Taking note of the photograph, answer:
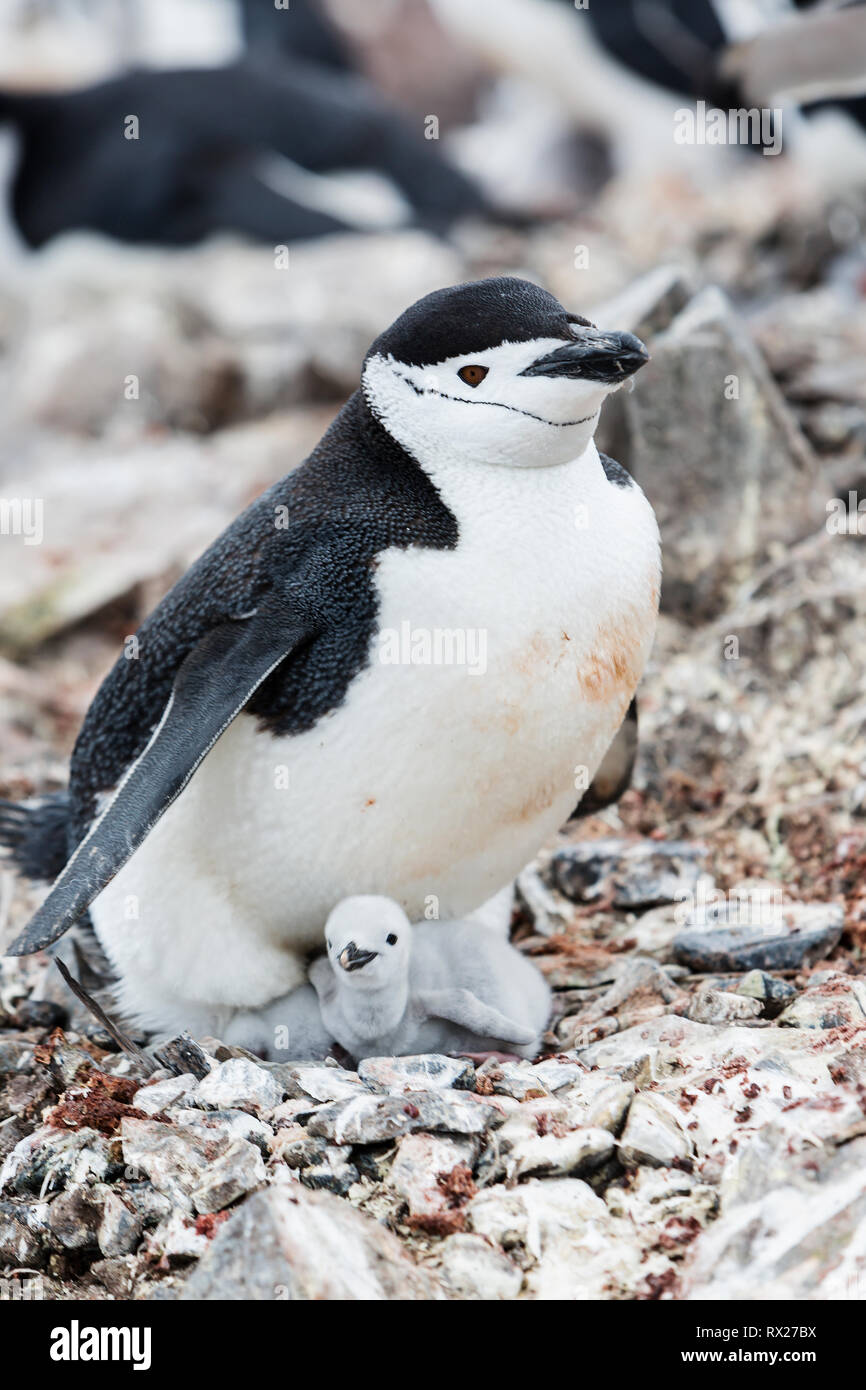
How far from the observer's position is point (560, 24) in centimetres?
1248

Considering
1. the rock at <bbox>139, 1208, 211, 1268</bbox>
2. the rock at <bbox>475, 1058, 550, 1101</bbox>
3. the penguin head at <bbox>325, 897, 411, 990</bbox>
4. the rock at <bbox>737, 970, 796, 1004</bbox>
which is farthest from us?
the rock at <bbox>737, 970, 796, 1004</bbox>

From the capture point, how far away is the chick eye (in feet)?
7.89

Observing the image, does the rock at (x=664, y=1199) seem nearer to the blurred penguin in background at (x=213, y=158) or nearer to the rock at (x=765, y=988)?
the rock at (x=765, y=988)

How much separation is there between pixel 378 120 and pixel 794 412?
7.53 m

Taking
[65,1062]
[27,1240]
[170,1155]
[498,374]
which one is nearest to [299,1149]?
[170,1155]

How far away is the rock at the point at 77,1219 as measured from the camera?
2084mm

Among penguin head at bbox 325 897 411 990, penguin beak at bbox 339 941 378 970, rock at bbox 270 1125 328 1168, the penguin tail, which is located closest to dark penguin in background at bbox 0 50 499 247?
the penguin tail

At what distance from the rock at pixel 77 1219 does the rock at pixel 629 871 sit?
59.6 inches

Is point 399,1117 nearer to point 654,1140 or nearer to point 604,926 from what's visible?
point 654,1140

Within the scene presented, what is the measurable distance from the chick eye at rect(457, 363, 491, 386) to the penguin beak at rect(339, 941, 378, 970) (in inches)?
36.2

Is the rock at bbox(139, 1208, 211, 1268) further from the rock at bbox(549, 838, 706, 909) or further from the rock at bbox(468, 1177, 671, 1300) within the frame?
the rock at bbox(549, 838, 706, 909)

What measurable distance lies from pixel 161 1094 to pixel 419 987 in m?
0.54

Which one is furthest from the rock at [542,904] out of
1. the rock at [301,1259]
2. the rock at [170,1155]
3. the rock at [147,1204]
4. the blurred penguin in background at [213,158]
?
the blurred penguin in background at [213,158]
